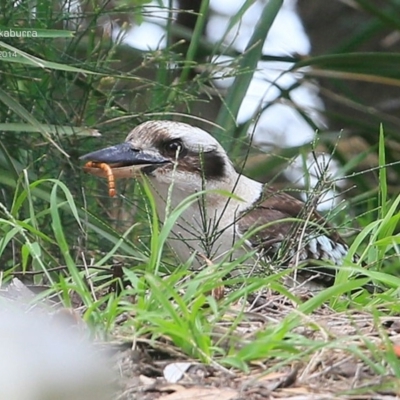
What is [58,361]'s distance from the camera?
2.02 metres

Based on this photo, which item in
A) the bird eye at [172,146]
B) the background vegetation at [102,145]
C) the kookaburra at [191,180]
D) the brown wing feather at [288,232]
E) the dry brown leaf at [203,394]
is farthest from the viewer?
the bird eye at [172,146]

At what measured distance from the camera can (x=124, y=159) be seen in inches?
148

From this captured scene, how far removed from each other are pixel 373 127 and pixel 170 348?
11.2 feet

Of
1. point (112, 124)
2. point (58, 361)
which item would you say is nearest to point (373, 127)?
point (112, 124)

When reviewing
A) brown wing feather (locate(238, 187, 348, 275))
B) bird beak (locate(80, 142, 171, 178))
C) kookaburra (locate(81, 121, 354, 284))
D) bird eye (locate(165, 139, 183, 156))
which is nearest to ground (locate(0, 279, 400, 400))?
brown wing feather (locate(238, 187, 348, 275))

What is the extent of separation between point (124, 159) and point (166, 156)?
163 mm

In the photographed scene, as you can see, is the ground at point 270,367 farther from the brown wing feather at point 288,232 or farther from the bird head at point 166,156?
the bird head at point 166,156

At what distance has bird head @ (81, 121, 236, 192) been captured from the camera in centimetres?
377

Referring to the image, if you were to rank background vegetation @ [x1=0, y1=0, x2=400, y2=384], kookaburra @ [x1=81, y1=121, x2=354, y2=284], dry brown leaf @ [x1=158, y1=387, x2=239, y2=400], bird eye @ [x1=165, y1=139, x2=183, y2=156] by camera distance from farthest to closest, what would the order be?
bird eye @ [x1=165, y1=139, x2=183, y2=156]
kookaburra @ [x1=81, y1=121, x2=354, y2=284]
background vegetation @ [x1=0, y1=0, x2=400, y2=384]
dry brown leaf @ [x1=158, y1=387, x2=239, y2=400]

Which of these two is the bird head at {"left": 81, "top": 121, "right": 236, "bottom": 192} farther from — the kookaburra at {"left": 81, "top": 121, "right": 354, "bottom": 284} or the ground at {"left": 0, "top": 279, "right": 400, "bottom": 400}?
the ground at {"left": 0, "top": 279, "right": 400, "bottom": 400}

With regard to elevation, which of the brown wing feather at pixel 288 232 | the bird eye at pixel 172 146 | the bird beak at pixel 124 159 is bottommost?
the brown wing feather at pixel 288 232

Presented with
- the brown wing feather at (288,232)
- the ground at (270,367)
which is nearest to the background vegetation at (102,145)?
the ground at (270,367)

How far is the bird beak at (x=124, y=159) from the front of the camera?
3738mm

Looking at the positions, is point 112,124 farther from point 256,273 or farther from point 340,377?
point 340,377
